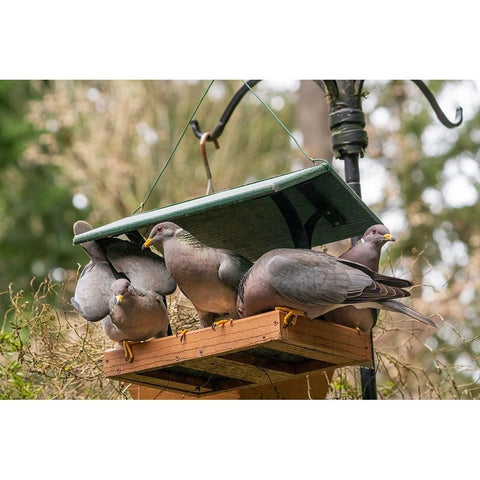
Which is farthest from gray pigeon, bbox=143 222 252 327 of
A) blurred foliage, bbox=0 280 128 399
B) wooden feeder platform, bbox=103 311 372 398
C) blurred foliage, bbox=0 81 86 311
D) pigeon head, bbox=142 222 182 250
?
blurred foliage, bbox=0 81 86 311

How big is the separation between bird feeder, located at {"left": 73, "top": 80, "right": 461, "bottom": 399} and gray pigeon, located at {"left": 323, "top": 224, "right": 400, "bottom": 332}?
0.04 m

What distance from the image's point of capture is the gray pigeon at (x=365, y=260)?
9.93 ft

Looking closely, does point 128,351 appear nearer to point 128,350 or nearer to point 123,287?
point 128,350

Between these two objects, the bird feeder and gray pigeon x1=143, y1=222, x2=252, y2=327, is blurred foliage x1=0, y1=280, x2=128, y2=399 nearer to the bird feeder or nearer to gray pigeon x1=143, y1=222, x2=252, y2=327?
the bird feeder

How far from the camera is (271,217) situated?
Result: 3389 millimetres

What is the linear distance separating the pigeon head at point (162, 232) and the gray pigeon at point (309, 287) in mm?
330

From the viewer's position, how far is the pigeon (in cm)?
300

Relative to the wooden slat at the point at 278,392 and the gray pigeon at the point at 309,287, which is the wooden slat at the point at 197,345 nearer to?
the gray pigeon at the point at 309,287

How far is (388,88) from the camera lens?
8.01 meters

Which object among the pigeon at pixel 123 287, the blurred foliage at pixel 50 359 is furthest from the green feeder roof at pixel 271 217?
the blurred foliage at pixel 50 359

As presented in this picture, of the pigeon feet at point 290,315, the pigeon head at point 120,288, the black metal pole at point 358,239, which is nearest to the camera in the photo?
the pigeon feet at point 290,315

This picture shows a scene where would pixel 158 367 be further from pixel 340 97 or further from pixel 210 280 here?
pixel 340 97

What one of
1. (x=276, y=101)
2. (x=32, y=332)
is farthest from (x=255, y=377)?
(x=276, y=101)

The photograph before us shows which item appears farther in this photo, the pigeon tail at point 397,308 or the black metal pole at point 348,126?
the black metal pole at point 348,126
